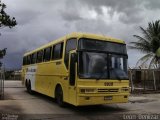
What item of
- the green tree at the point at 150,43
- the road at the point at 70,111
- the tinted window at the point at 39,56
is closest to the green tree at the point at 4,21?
the road at the point at 70,111

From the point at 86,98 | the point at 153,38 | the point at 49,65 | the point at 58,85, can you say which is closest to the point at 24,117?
the point at 86,98

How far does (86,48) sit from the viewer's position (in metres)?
14.1

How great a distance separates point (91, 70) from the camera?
548 inches

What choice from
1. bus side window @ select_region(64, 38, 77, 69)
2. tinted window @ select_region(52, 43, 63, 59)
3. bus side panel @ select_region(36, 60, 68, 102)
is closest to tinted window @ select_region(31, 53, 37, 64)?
bus side panel @ select_region(36, 60, 68, 102)

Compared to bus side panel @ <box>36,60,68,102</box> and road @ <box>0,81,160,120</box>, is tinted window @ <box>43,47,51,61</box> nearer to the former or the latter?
bus side panel @ <box>36,60,68,102</box>

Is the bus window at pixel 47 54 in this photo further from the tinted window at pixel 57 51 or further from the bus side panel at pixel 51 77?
the tinted window at pixel 57 51

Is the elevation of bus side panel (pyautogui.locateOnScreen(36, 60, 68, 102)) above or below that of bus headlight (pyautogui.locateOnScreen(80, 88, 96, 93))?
above

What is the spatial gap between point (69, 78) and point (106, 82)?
Result: 1.60 metres

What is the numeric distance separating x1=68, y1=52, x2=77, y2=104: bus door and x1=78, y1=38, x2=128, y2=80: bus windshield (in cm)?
40

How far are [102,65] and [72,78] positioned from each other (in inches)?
53.1

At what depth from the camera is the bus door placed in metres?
14.0

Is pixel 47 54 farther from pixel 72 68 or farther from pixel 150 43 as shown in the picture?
pixel 150 43

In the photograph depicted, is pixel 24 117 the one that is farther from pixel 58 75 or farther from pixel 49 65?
pixel 49 65

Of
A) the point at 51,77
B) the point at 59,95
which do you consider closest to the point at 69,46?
the point at 59,95
